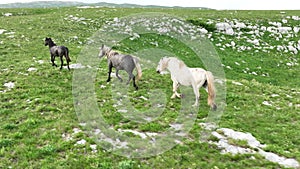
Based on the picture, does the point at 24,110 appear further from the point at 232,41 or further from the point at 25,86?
the point at 232,41

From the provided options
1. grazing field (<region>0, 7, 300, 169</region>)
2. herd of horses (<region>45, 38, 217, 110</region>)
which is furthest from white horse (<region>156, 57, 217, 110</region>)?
grazing field (<region>0, 7, 300, 169</region>)

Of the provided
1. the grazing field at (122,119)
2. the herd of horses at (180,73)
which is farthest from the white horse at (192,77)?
the grazing field at (122,119)

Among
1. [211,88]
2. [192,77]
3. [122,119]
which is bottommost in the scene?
[122,119]

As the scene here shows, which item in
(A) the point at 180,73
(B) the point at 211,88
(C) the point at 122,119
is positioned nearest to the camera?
(C) the point at 122,119

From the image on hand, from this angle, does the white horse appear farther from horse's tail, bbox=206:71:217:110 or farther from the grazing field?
the grazing field

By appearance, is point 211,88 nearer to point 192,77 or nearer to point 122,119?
point 192,77

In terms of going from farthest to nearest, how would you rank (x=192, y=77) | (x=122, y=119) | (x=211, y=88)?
(x=192, y=77), (x=211, y=88), (x=122, y=119)

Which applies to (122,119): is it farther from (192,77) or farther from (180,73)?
(192,77)

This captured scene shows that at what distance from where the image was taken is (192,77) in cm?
1547

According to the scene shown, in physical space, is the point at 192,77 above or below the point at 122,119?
above

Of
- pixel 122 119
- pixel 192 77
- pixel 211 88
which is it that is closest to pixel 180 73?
pixel 192 77

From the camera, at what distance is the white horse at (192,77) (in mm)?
14875

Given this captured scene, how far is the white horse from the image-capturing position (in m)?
14.9

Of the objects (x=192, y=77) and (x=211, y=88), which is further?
(x=192, y=77)
